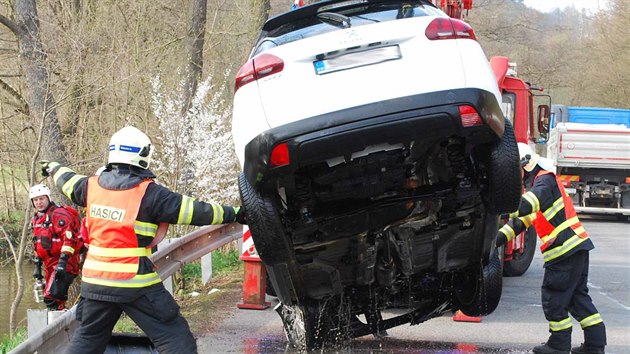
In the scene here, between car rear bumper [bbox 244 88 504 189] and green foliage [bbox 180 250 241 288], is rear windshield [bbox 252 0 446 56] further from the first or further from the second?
green foliage [bbox 180 250 241 288]

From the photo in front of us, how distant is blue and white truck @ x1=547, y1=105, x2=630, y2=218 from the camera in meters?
19.0

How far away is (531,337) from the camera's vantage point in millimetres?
6883

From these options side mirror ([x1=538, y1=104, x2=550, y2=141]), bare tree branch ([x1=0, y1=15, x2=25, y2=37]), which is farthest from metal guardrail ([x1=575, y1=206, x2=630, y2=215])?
bare tree branch ([x1=0, y1=15, x2=25, y2=37])

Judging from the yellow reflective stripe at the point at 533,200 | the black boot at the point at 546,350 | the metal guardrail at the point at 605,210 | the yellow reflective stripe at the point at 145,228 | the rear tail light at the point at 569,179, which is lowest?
the metal guardrail at the point at 605,210

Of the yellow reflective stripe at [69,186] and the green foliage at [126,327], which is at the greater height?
Answer: the yellow reflective stripe at [69,186]

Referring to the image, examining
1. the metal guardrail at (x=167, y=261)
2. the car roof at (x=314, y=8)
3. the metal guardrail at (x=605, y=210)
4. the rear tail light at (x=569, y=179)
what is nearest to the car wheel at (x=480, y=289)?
the car roof at (x=314, y=8)

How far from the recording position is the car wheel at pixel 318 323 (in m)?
5.71

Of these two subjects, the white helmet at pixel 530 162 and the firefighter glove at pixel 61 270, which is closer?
the white helmet at pixel 530 162

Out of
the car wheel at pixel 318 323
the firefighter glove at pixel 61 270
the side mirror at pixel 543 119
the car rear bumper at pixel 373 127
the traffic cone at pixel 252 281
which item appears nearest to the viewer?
the car rear bumper at pixel 373 127

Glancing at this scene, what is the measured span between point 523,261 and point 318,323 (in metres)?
5.38

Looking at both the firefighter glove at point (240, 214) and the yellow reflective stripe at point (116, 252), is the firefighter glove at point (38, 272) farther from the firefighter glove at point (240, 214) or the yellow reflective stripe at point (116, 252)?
the firefighter glove at point (240, 214)

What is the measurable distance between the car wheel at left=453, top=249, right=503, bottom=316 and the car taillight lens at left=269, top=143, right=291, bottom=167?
1961 mm

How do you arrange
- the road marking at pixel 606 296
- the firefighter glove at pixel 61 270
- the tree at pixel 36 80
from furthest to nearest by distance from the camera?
the tree at pixel 36 80 → the road marking at pixel 606 296 → the firefighter glove at pixel 61 270

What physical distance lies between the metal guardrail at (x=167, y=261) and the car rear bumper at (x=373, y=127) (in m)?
1.69
